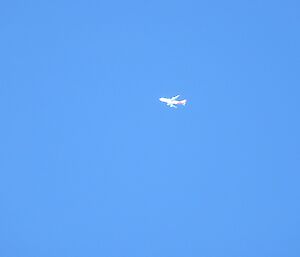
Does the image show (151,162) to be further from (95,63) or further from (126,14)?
(126,14)

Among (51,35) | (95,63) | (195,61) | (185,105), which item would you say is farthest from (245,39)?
(51,35)

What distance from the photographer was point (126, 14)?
113 centimetres

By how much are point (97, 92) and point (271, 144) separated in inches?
23.6

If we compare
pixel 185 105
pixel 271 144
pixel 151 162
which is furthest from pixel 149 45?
pixel 271 144

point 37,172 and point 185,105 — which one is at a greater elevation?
point 185,105

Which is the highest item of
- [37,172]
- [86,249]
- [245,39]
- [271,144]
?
[245,39]

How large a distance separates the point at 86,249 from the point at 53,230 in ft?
0.43

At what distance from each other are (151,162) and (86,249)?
374 millimetres

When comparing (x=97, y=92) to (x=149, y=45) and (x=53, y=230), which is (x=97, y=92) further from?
(x=53, y=230)

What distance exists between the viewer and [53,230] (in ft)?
3.91

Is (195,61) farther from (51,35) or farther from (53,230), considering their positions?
(53,230)

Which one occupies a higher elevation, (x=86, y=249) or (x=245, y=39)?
(x=245, y=39)

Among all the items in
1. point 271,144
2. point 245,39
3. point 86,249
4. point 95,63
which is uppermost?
point 245,39

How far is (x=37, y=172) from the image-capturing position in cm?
117
